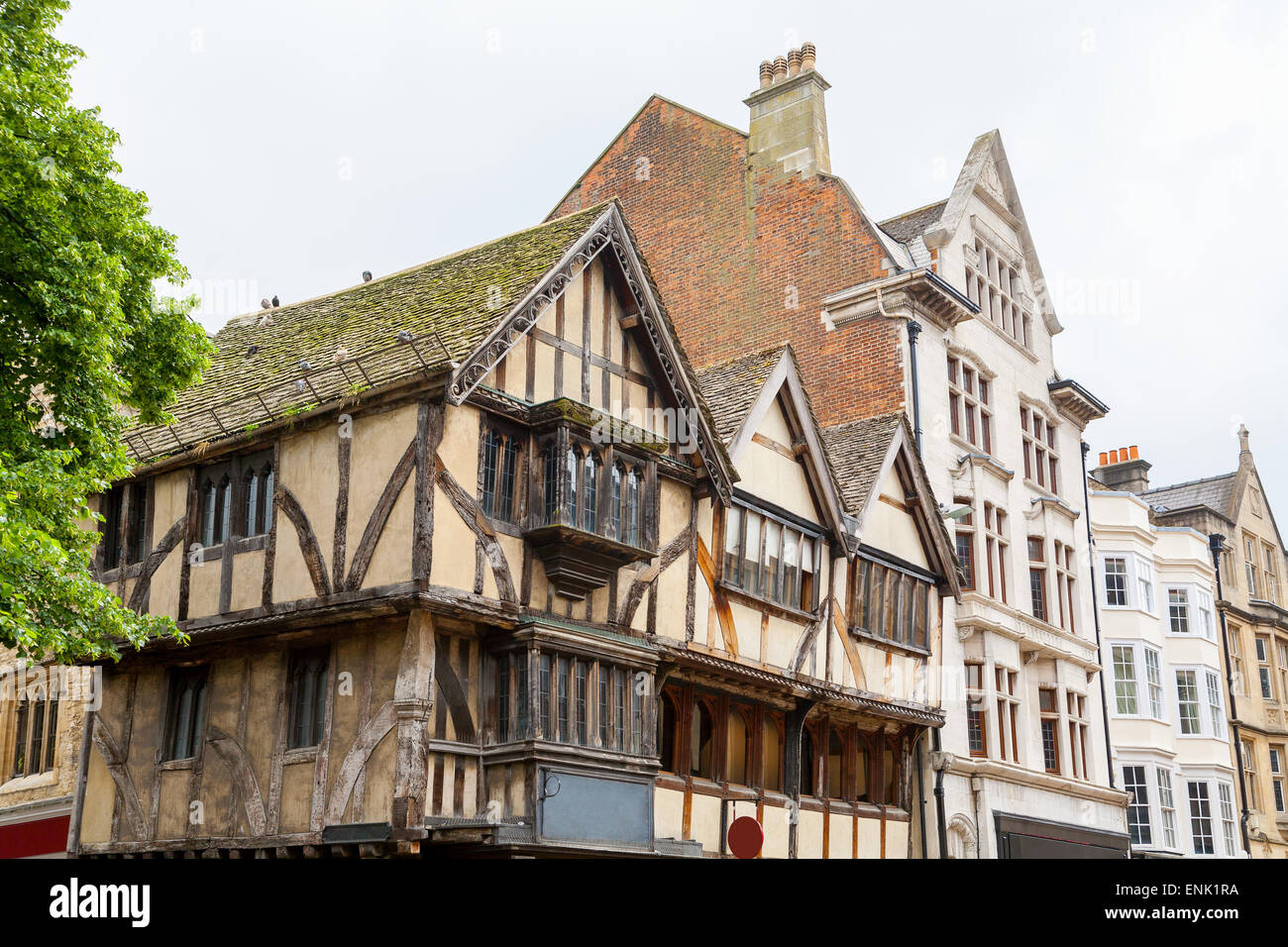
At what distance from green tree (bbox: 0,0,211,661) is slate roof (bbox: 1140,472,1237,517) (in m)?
38.5

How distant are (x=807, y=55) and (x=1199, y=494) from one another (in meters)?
26.1

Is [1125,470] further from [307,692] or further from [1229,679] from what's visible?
[307,692]

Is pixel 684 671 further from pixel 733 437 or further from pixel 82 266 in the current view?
pixel 82 266

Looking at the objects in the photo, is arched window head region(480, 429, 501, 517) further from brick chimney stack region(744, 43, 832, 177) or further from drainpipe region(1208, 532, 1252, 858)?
drainpipe region(1208, 532, 1252, 858)

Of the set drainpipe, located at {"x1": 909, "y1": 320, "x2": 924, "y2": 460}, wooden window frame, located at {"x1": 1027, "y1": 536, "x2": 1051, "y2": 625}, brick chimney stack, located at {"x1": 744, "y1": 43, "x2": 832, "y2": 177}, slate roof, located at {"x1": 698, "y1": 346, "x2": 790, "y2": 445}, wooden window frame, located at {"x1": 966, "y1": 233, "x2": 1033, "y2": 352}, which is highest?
brick chimney stack, located at {"x1": 744, "y1": 43, "x2": 832, "y2": 177}

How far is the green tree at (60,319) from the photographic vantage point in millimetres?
11844

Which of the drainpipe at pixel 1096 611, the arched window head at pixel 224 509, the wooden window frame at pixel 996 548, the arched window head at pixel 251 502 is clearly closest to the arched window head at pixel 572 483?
the arched window head at pixel 251 502

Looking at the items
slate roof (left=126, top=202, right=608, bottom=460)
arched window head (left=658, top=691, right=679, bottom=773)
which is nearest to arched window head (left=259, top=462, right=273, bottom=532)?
slate roof (left=126, top=202, right=608, bottom=460)

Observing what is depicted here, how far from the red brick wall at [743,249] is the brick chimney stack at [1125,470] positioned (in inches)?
870

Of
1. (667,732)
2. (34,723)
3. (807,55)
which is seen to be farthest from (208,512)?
(807,55)

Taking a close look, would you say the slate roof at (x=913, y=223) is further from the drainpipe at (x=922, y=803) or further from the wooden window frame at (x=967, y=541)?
the drainpipe at (x=922, y=803)

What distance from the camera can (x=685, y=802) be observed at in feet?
57.2

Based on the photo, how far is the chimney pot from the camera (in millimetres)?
27625
